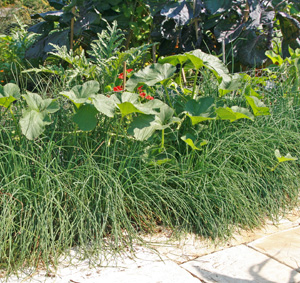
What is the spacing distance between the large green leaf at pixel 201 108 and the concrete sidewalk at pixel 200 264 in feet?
2.68

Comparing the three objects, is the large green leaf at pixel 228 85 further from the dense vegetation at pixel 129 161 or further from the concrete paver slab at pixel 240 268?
the concrete paver slab at pixel 240 268

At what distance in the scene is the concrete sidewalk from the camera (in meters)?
2.07

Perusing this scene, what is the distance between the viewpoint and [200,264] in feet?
7.36

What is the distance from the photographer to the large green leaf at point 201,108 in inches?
112

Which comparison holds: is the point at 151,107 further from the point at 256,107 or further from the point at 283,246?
the point at 283,246

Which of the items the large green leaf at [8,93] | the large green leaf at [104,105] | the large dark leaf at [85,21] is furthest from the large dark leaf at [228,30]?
the large green leaf at [8,93]

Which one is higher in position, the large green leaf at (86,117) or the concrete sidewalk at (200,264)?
the large green leaf at (86,117)

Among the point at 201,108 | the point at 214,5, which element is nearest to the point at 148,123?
the point at 201,108

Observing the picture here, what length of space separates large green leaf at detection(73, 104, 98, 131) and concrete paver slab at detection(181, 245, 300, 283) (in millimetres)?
962

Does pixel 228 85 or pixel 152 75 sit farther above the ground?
pixel 152 75

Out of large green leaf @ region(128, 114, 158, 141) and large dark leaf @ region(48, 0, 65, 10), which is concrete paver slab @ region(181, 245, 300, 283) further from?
large dark leaf @ region(48, 0, 65, 10)

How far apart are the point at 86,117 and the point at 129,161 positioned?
1.27ft

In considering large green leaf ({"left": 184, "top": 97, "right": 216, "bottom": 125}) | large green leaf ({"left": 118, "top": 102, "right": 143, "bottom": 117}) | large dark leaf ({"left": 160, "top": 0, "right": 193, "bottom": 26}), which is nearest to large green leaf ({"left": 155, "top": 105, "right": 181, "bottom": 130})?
large green leaf ({"left": 184, "top": 97, "right": 216, "bottom": 125})

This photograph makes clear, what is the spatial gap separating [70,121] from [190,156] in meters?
0.88
